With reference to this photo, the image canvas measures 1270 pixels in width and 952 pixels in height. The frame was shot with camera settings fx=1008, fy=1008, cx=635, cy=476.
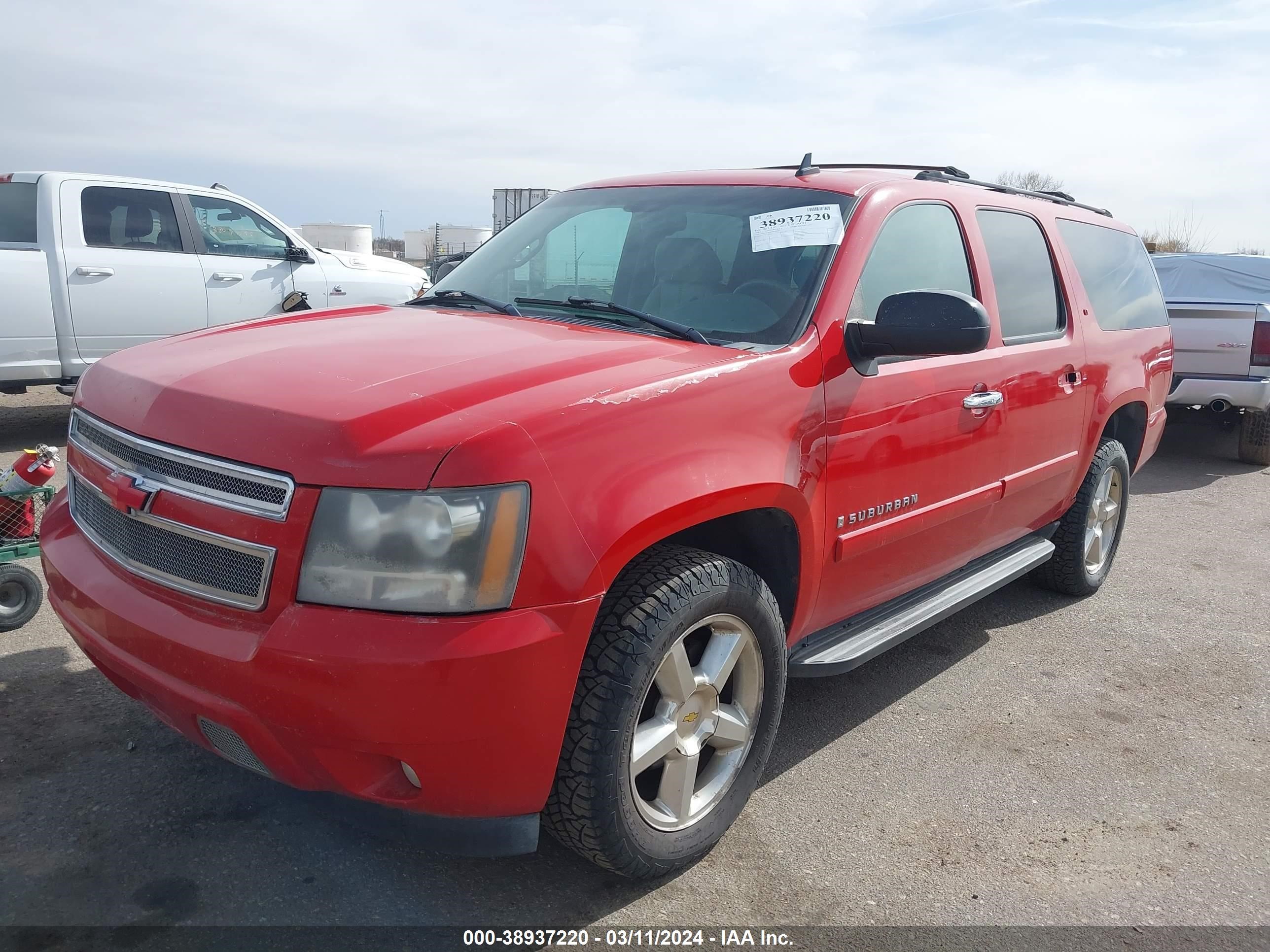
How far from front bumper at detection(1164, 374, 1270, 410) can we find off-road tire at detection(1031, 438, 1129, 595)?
374cm

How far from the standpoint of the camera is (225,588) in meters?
2.11

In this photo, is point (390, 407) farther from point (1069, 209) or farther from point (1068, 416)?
point (1069, 209)

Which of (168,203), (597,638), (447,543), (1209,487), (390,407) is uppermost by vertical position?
(168,203)

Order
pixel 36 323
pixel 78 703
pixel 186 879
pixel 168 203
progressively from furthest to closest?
pixel 168 203, pixel 36 323, pixel 78 703, pixel 186 879

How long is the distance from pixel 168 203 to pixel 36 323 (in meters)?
1.38

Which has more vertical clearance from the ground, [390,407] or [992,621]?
[390,407]

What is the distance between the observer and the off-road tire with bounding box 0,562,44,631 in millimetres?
3703

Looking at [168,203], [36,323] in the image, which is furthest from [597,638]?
[168,203]

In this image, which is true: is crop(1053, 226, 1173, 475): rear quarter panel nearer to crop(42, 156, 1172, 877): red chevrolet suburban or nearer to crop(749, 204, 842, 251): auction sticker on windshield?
crop(42, 156, 1172, 877): red chevrolet suburban

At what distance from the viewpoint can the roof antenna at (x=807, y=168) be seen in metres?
3.48

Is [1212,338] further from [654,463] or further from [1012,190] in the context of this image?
[654,463]

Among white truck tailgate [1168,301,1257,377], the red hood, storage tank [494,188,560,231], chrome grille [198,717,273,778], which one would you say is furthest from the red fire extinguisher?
storage tank [494,188,560,231]

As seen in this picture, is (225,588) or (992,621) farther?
(992,621)

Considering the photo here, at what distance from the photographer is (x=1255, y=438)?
28.6ft
